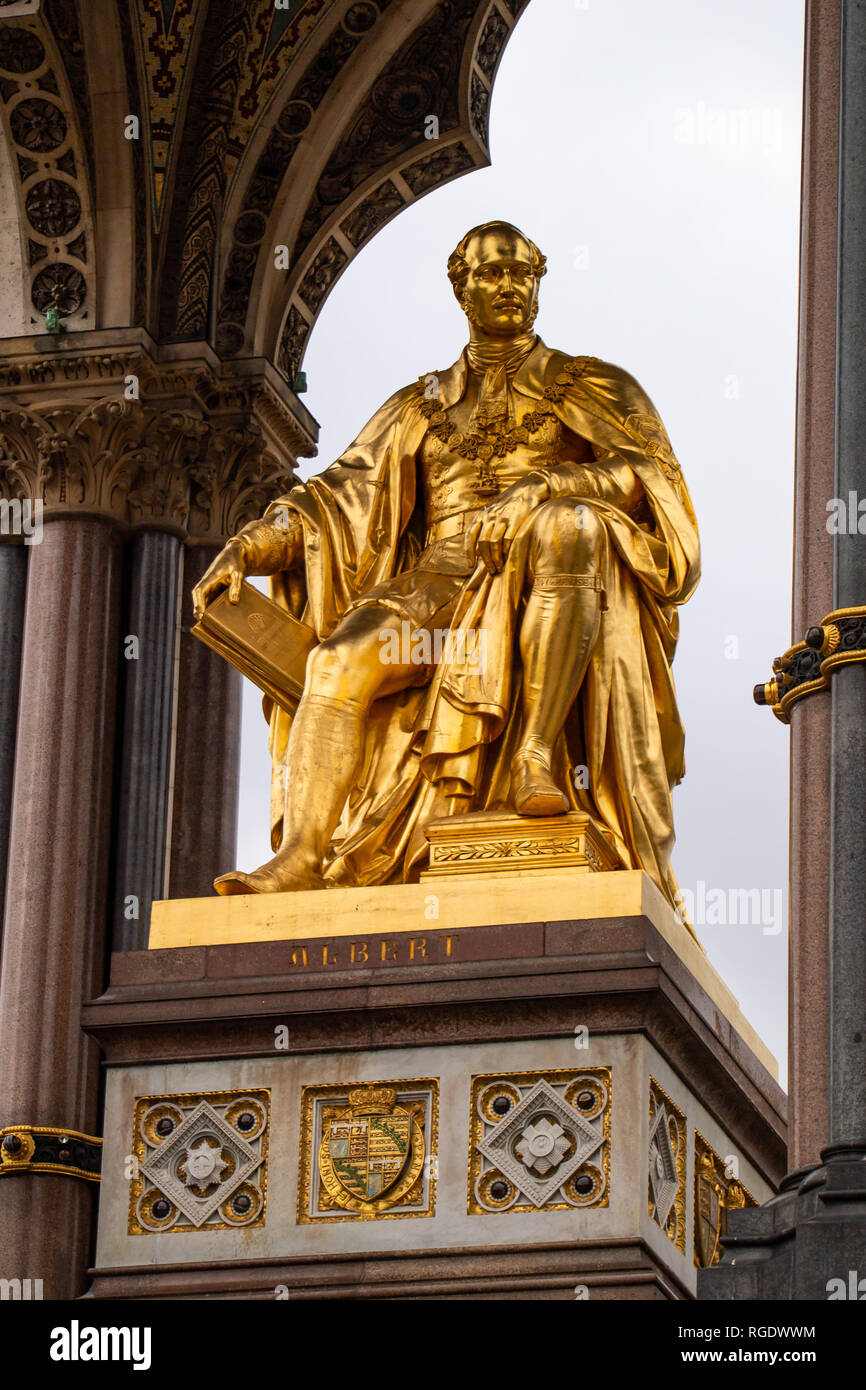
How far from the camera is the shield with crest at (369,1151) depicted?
1072 cm

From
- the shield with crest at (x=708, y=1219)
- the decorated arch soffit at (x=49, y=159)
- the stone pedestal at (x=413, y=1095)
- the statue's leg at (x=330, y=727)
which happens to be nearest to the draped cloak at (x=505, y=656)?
the statue's leg at (x=330, y=727)

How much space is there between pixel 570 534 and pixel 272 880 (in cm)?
169

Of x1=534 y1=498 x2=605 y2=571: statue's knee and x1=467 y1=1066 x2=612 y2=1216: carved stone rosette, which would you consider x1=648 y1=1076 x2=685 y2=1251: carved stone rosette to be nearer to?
x1=467 y1=1066 x2=612 y2=1216: carved stone rosette

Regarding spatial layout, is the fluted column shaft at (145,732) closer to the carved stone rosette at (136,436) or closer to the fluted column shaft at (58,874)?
the fluted column shaft at (58,874)

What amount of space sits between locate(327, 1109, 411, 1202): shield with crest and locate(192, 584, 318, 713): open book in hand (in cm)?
205

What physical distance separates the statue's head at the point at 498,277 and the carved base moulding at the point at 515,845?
236 centimetres

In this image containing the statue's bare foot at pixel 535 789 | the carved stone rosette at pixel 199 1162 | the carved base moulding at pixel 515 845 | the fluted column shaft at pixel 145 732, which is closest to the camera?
the carved stone rosette at pixel 199 1162

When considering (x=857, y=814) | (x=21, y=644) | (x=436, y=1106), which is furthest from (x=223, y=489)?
(x=857, y=814)

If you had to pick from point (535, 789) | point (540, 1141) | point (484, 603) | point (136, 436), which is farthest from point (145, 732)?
point (540, 1141)

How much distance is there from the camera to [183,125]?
49.5 ft

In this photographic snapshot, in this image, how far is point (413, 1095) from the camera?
1084 centimetres

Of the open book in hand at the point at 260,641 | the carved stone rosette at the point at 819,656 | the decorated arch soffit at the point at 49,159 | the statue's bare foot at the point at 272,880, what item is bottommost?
the statue's bare foot at the point at 272,880

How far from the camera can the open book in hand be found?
12.3 meters
